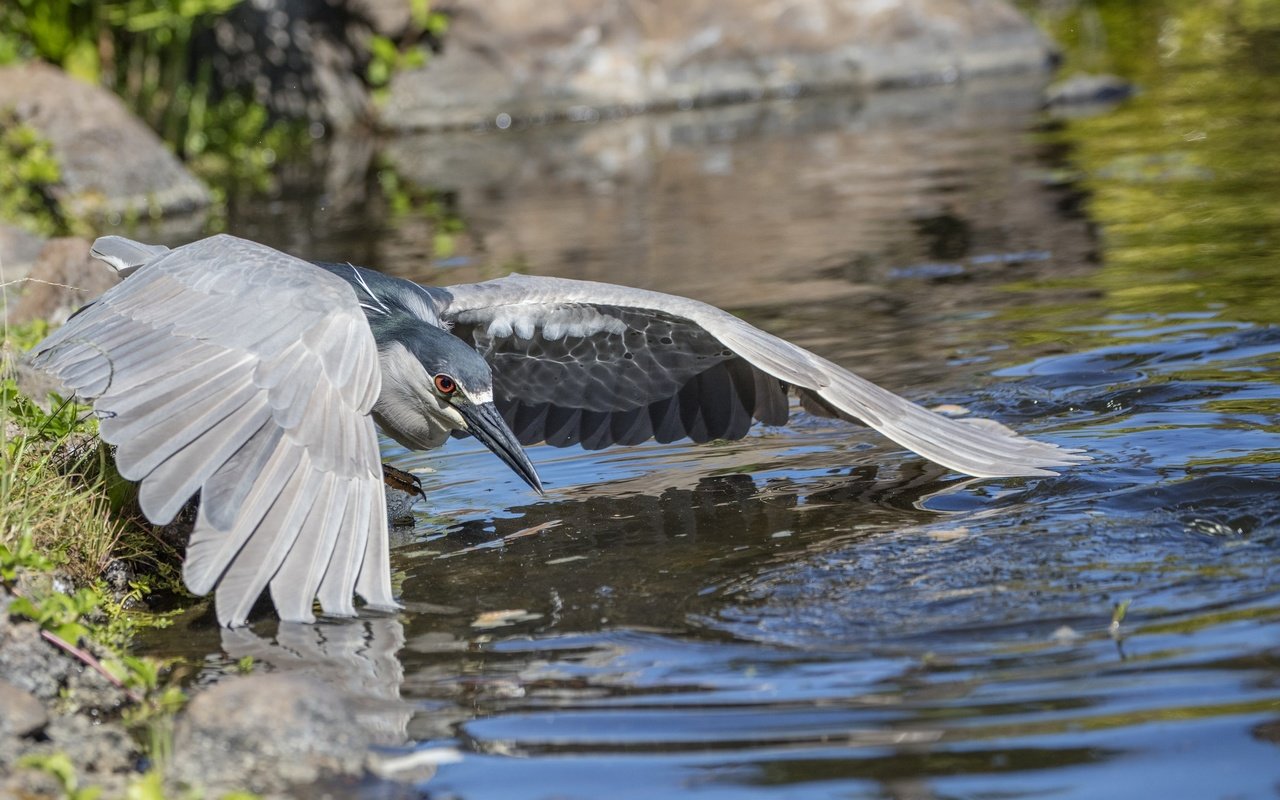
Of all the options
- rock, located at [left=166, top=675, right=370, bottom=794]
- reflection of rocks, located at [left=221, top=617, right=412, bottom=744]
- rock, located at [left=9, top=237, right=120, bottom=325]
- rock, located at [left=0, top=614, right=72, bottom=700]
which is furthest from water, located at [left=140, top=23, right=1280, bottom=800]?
rock, located at [left=9, top=237, right=120, bottom=325]

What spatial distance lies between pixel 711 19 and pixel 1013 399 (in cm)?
1238

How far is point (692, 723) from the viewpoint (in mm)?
3430

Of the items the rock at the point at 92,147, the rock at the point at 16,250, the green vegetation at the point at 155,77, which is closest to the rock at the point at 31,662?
the rock at the point at 16,250

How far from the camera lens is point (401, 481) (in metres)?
5.34

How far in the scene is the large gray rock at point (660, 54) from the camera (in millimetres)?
17406

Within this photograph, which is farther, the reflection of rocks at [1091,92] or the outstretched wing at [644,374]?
the reflection of rocks at [1091,92]

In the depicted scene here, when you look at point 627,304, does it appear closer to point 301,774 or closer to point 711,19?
point 301,774

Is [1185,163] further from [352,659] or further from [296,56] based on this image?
[296,56]

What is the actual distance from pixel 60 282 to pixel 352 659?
13.2ft

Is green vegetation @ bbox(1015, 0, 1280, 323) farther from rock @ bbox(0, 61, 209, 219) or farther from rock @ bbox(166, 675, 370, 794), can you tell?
rock @ bbox(0, 61, 209, 219)

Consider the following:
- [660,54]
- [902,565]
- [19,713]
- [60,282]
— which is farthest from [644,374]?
[660,54]

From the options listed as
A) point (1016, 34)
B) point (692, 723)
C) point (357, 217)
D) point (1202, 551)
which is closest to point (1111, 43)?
point (1016, 34)

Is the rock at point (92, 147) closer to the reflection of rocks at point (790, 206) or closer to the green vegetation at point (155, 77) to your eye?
the green vegetation at point (155, 77)

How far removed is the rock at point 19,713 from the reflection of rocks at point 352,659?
1.94 ft
